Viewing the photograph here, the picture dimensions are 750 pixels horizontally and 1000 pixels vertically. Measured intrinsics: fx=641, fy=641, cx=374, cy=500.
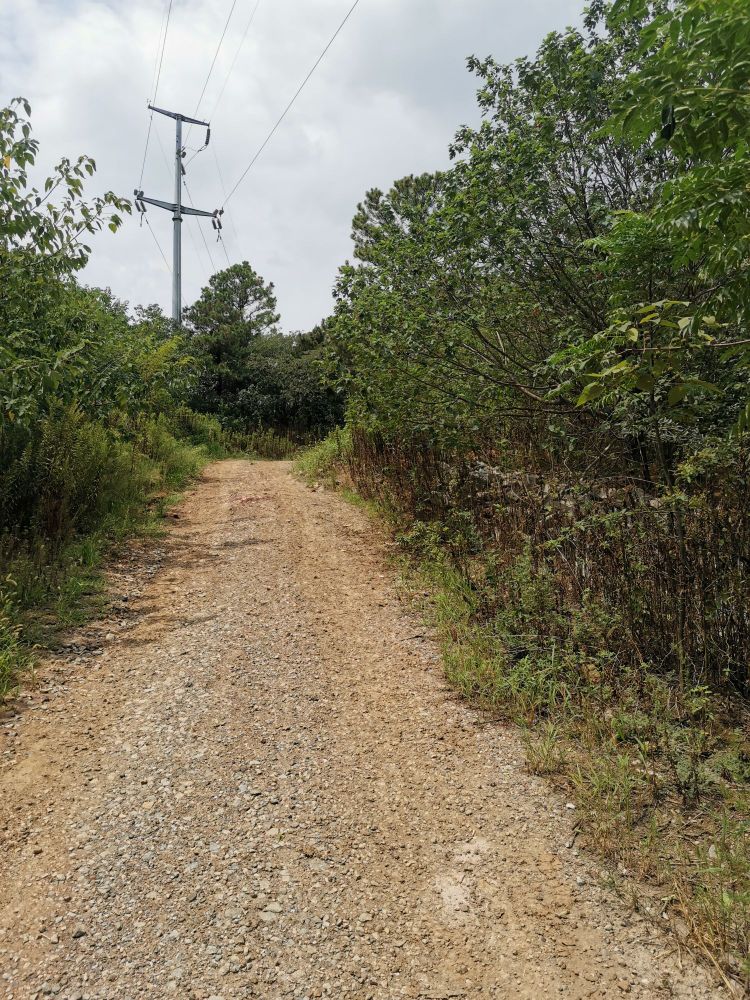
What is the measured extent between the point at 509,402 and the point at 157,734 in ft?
14.1

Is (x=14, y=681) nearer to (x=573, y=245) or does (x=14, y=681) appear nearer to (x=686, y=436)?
(x=686, y=436)

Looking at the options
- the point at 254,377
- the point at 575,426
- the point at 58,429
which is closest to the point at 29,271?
the point at 58,429

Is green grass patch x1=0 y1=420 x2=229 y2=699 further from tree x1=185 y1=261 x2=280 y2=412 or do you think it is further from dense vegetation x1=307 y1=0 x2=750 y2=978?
tree x1=185 y1=261 x2=280 y2=412

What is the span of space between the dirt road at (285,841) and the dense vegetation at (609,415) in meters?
0.36

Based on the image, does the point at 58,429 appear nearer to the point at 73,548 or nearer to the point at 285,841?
the point at 73,548

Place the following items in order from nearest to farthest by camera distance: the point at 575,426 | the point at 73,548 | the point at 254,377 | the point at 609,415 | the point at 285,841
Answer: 1. the point at 285,841
2. the point at 609,415
3. the point at 575,426
4. the point at 73,548
5. the point at 254,377

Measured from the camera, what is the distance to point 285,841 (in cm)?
295

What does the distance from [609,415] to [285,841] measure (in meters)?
3.99

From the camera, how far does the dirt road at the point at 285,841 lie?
230 cm

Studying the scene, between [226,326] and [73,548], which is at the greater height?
[226,326]

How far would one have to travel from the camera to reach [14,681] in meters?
4.31

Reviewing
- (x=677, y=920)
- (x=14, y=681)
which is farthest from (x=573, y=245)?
(x=14, y=681)

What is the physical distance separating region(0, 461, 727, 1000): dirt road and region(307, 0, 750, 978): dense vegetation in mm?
363

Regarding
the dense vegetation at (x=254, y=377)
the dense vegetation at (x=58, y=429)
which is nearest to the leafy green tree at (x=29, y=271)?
the dense vegetation at (x=58, y=429)
